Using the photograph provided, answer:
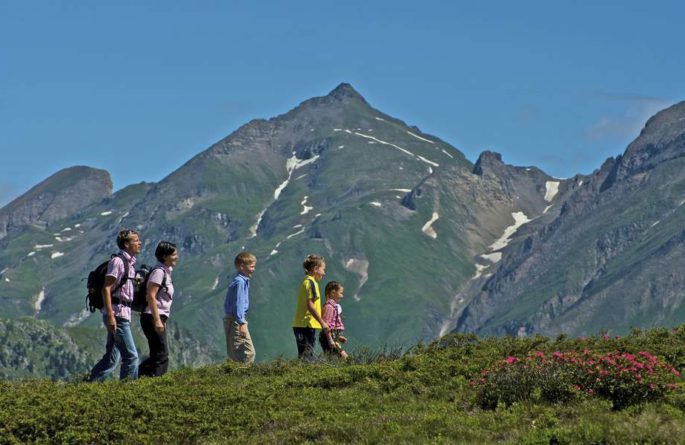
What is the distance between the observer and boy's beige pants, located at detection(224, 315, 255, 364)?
2845cm

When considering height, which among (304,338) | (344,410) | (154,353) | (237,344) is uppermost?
(304,338)

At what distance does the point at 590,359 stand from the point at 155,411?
6.94 m

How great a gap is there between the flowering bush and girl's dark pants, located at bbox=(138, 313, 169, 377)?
704cm

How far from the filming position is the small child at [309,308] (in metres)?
29.0

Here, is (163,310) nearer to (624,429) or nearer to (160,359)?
(160,359)

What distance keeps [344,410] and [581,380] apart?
147 inches

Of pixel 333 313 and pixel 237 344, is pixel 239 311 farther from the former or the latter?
pixel 333 313

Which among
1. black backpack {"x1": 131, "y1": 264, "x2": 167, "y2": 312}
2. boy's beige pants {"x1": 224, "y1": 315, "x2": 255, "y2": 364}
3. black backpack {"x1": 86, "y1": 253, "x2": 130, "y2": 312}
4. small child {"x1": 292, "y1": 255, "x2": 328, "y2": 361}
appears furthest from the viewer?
small child {"x1": 292, "y1": 255, "x2": 328, "y2": 361}

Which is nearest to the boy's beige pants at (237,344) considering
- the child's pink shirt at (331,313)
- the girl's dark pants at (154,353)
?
the child's pink shirt at (331,313)

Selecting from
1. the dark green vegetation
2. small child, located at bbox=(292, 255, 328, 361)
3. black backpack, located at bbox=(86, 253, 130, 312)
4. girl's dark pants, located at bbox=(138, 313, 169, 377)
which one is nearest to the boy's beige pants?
small child, located at bbox=(292, 255, 328, 361)

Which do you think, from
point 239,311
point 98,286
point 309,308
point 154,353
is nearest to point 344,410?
point 154,353

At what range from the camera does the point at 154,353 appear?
85.7ft

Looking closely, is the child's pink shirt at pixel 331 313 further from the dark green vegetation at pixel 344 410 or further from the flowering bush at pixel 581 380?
the flowering bush at pixel 581 380

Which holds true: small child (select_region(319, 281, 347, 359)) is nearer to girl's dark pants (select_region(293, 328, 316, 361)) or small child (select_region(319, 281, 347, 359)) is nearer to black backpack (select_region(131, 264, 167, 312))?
girl's dark pants (select_region(293, 328, 316, 361))
